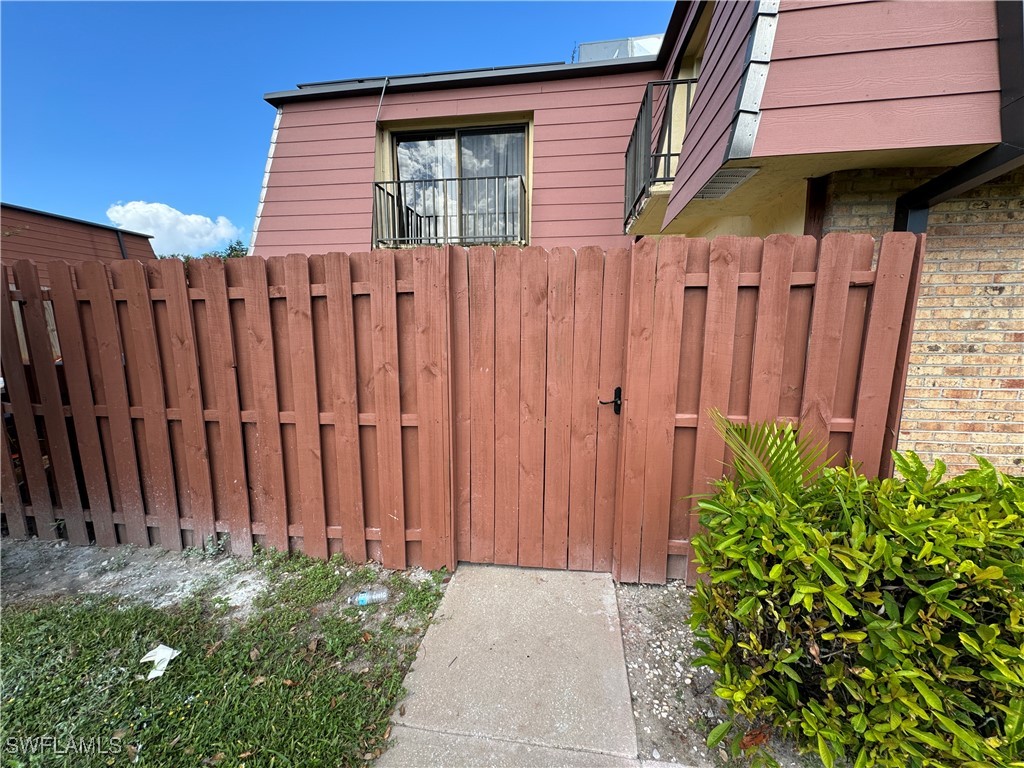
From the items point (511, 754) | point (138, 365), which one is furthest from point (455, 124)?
point (511, 754)

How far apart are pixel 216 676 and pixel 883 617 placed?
2.66 m

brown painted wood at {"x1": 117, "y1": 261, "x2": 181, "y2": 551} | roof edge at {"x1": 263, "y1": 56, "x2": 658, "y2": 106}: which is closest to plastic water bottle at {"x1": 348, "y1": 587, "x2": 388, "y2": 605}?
brown painted wood at {"x1": 117, "y1": 261, "x2": 181, "y2": 551}

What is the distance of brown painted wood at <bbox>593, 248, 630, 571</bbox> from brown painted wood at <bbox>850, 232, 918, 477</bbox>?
1255 millimetres

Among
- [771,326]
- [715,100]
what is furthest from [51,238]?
[771,326]

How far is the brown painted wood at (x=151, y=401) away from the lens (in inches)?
106

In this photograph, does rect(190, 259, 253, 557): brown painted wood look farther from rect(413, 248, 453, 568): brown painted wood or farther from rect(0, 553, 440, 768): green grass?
rect(413, 248, 453, 568): brown painted wood

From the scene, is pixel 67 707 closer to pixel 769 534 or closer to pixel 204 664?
pixel 204 664

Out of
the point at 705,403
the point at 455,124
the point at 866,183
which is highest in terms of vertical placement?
the point at 455,124

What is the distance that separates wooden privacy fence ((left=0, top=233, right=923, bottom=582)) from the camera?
2252 mm

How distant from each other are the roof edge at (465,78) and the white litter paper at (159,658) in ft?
21.4

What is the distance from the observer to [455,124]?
19.4 ft

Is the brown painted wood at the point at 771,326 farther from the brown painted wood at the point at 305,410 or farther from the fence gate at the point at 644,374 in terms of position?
the brown painted wood at the point at 305,410

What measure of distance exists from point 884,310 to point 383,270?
2715mm

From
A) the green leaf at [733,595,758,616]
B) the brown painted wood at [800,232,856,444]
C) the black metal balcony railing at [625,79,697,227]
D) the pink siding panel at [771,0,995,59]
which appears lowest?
the green leaf at [733,595,758,616]
